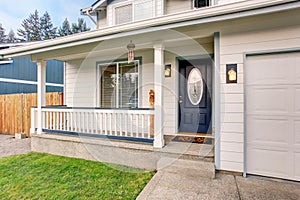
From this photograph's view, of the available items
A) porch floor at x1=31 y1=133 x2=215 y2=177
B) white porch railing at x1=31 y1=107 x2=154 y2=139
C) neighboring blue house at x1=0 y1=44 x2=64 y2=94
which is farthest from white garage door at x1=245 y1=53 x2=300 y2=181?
neighboring blue house at x1=0 y1=44 x2=64 y2=94

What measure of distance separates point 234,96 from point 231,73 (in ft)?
1.35

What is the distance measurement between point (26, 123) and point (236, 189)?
26.1 ft

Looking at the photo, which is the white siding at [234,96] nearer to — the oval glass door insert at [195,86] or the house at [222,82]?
the house at [222,82]

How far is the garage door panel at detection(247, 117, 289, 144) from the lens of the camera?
9.08ft

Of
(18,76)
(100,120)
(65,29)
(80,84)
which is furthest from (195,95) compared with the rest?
(65,29)

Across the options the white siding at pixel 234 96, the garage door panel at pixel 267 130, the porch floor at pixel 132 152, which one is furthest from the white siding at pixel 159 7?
the garage door panel at pixel 267 130

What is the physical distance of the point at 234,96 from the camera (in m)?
2.98

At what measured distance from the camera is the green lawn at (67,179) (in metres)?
2.65

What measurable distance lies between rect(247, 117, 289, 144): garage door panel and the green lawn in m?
1.97

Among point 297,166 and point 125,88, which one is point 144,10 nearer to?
point 125,88

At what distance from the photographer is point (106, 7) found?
244 inches

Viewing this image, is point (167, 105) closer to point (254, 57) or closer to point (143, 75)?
point (143, 75)

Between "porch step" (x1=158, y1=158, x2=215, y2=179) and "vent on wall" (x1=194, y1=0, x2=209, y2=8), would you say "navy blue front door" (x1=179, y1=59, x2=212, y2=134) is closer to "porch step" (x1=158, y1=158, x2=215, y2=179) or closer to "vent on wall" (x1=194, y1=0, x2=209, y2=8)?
"porch step" (x1=158, y1=158, x2=215, y2=179)

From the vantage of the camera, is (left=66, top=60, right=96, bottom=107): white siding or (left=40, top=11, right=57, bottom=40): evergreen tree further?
(left=40, top=11, right=57, bottom=40): evergreen tree
